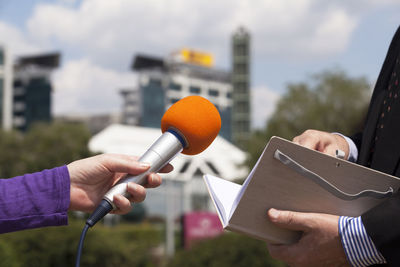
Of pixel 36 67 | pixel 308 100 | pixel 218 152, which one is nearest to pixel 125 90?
pixel 36 67

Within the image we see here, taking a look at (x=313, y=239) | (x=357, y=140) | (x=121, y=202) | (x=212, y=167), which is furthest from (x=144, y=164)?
(x=212, y=167)

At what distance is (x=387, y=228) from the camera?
151cm

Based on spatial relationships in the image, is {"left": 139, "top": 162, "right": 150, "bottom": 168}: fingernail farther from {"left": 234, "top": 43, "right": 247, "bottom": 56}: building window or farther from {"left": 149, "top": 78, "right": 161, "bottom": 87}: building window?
{"left": 149, "top": 78, "right": 161, "bottom": 87}: building window

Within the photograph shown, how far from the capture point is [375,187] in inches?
63.8

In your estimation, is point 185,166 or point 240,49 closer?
point 185,166

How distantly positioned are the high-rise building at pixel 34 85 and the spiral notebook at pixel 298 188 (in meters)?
73.7

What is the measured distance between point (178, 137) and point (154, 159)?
0.14 m

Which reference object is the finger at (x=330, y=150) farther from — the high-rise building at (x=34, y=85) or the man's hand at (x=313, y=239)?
the high-rise building at (x=34, y=85)

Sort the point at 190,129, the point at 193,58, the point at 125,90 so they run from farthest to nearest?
the point at 125,90
the point at 193,58
the point at 190,129

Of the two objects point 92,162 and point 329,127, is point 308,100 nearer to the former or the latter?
point 329,127

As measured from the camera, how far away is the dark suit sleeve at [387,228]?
4.93 feet

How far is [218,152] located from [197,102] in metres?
14.3

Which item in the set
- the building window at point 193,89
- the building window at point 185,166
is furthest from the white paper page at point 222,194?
the building window at point 193,89

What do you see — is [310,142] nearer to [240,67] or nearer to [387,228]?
[387,228]
